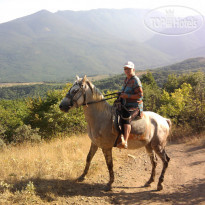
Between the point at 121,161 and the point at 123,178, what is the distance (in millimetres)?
1107

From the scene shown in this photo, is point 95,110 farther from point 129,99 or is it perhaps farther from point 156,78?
point 156,78

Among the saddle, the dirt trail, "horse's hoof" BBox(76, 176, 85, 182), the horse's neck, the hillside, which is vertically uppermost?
the hillside

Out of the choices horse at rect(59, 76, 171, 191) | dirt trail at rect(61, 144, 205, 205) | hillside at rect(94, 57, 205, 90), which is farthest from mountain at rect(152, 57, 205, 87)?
horse at rect(59, 76, 171, 191)

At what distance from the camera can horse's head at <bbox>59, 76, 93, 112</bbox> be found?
14.3ft

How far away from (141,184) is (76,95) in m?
3.36

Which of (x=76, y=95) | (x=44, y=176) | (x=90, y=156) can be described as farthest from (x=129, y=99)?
(x=44, y=176)

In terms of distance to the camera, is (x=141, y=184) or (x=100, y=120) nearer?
(x=100, y=120)

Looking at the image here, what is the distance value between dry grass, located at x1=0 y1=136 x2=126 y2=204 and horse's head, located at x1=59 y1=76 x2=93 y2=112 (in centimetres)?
187

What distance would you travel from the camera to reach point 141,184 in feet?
18.3

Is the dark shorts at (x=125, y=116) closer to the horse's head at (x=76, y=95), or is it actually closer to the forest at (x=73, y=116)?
the horse's head at (x=76, y=95)

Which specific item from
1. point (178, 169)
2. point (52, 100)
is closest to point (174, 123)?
point (178, 169)

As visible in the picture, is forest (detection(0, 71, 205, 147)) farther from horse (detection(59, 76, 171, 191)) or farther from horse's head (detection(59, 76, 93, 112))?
horse's head (detection(59, 76, 93, 112))

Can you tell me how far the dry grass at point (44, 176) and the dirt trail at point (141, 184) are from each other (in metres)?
0.12

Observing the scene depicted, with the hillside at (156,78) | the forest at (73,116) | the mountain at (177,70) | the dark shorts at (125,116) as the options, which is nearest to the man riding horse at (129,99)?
the dark shorts at (125,116)
